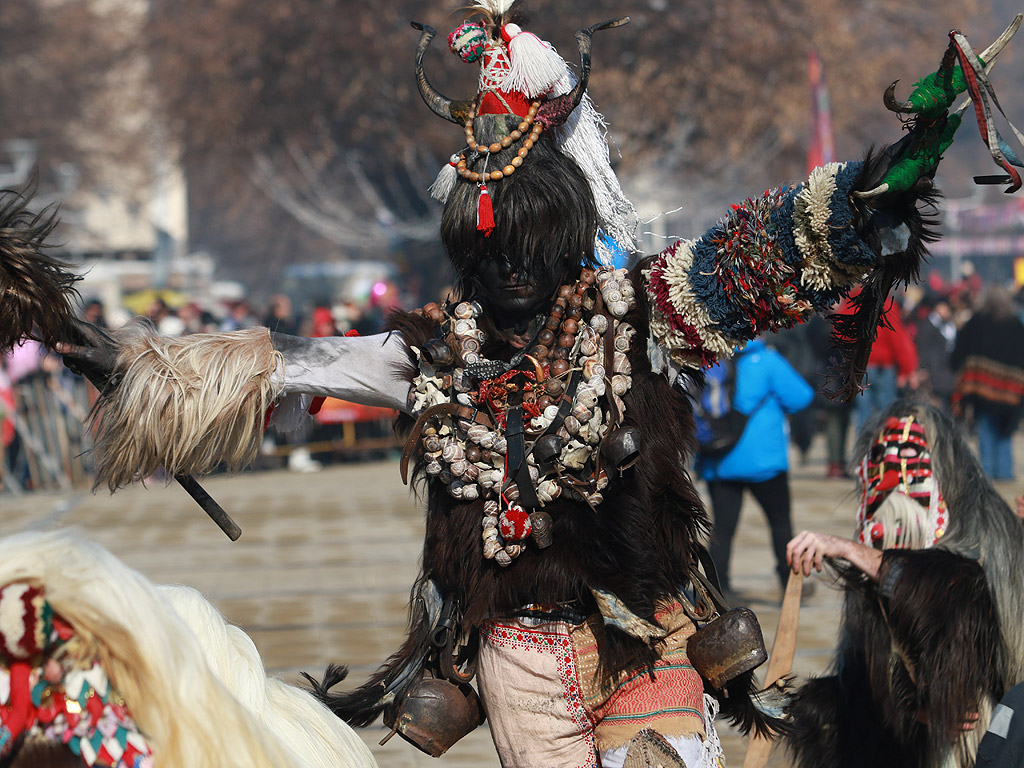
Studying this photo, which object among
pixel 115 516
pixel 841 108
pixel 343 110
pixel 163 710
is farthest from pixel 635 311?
pixel 841 108

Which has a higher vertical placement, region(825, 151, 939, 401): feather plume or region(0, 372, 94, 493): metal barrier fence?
region(825, 151, 939, 401): feather plume

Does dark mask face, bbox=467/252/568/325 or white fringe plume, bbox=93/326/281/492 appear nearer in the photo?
white fringe plume, bbox=93/326/281/492

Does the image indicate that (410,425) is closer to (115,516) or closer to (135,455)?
(135,455)

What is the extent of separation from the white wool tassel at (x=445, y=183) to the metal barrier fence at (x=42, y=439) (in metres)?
11.1

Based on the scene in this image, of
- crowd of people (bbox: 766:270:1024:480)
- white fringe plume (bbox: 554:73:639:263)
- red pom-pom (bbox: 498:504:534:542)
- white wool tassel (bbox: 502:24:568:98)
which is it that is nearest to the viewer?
red pom-pom (bbox: 498:504:534:542)

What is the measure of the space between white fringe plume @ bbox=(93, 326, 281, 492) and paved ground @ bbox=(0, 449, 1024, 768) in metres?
1.26

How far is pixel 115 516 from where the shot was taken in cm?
1141

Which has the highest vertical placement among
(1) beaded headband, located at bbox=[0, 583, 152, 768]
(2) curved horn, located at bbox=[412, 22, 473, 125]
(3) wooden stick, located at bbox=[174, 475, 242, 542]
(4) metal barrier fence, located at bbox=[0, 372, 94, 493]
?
(2) curved horn, located at bbox=[412, 22, 473, 125]

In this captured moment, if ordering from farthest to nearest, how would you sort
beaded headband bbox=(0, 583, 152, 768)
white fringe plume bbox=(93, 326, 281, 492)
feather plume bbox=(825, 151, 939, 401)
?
white fringe plume bbox=(93, 326, 281, 492) → feather plume bbox=(825, 151, 939, 401) → beaded headband bbox=(0, 583, 152, 768)

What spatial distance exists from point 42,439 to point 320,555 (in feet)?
18.0

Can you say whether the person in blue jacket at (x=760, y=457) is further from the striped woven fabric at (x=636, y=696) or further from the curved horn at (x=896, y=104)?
the curved horn at (x=896, y=104)

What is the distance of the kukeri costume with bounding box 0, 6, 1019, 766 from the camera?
2557 mm

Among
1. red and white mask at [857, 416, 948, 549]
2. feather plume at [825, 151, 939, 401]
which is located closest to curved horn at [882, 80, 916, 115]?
feather plume at [825, 151, 939, 401]

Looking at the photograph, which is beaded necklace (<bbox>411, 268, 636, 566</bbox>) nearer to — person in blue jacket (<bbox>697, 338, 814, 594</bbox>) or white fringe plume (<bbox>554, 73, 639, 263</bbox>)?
white fringe plume (<bbox>554, 73, 639, 263</bbox>)
